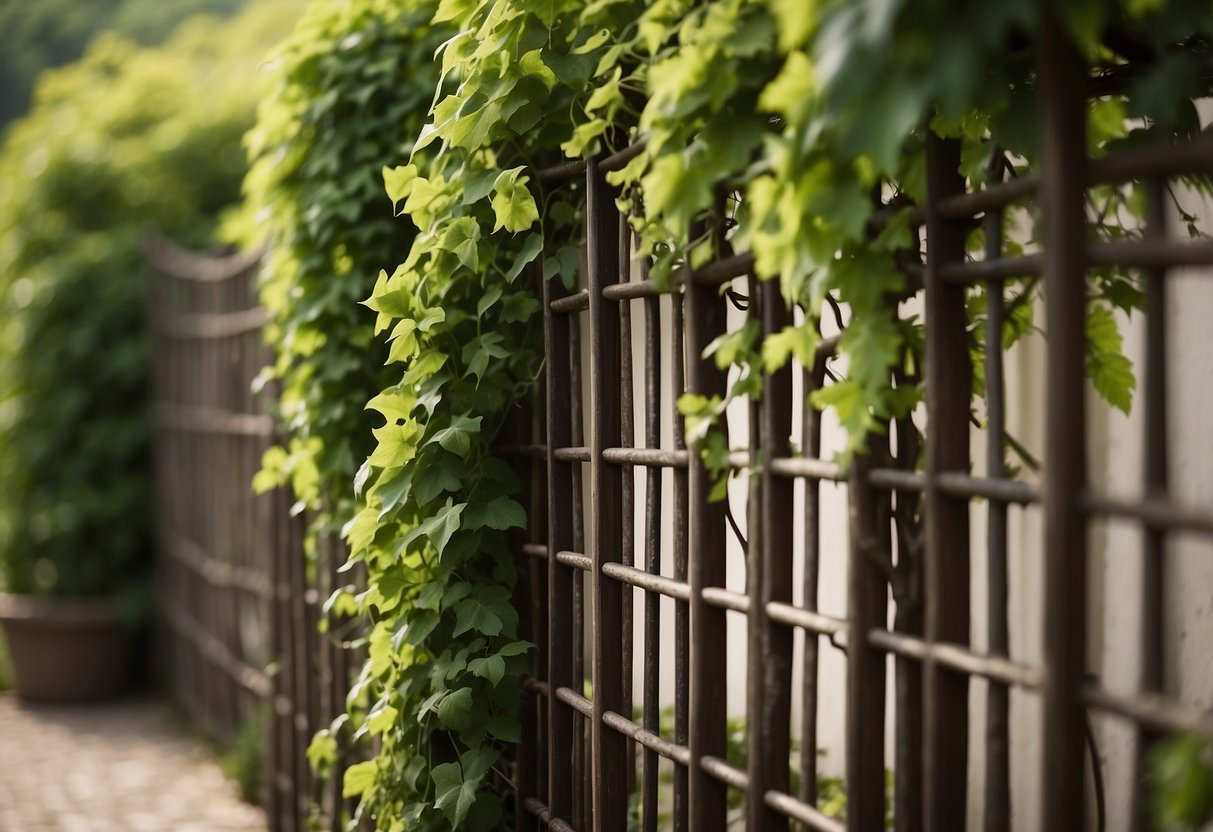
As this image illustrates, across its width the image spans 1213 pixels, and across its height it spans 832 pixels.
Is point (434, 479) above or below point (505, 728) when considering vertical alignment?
above

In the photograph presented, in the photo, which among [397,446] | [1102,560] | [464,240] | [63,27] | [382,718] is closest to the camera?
[464,240]

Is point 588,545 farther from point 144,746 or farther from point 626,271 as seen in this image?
point 144,746

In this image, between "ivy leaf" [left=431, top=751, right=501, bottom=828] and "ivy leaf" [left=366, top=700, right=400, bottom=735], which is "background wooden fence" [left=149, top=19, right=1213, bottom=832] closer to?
"ivy leaf" [left=431, top=751, right=501, bottom=828]

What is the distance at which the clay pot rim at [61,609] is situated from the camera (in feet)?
23.8

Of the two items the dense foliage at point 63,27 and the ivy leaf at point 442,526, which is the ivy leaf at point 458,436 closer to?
the ivy leaf at point 442,526

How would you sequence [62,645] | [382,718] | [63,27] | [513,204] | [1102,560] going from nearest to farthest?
[513,204] → [382,718] → [1102,560] → [62,645] → [63,27]

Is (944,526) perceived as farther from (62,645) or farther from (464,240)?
(62,645)

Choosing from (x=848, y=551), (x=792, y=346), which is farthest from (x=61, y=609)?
(x=792, y=346)

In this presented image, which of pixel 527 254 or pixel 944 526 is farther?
pixel 527 254

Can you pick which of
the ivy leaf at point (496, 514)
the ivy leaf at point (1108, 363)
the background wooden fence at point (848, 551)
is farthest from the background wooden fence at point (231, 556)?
the ivy leaf at point (1108, 363)

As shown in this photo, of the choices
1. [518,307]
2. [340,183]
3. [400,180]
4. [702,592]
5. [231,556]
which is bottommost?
[231,556]

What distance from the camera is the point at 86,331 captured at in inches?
303

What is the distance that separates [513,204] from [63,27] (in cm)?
1906

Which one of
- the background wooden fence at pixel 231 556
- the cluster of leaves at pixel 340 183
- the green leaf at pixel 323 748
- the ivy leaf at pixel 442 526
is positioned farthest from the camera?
the background wooden fence at pixel 231 556
